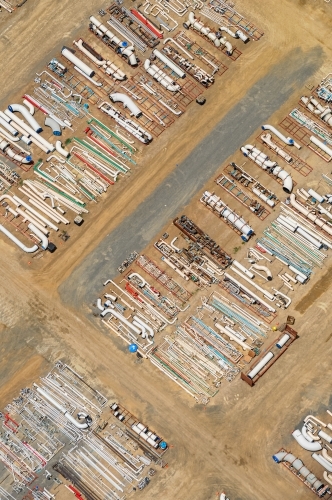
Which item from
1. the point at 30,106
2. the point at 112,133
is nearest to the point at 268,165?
the point at 112,133

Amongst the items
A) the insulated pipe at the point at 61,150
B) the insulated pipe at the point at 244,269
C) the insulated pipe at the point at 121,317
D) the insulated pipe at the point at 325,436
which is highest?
the insulated pipe at the point at 244,269

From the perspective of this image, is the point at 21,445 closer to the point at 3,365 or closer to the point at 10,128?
the point at 3,365

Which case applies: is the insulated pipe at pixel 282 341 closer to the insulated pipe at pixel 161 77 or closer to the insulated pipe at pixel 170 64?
the insulated pipe at pixel 161 77

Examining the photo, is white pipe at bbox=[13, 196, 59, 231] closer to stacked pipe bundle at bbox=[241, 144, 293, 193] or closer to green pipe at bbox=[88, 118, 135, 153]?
green pipe at bbox=[88, 118, 135, 153]

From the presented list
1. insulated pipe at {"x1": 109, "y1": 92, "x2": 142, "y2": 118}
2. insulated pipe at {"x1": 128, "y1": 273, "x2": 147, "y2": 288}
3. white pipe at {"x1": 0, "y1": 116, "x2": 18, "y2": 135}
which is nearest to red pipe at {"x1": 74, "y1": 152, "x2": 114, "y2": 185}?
white pipe at {"x1": 0, "y1": 116, "x2": 18, "y2": 135}

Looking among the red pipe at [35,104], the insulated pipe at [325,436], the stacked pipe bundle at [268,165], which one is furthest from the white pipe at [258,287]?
the red pipe at [35,104]

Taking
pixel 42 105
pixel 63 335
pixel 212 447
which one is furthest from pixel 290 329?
pixel 42 105

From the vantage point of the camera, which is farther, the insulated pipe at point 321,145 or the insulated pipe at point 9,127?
the insulated pipe at point 9,127
